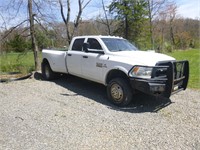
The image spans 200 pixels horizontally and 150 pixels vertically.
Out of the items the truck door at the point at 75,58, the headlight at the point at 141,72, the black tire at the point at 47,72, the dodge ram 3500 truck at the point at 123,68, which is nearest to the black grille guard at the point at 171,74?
the dodge ram 3500 truck at the point at 123,68

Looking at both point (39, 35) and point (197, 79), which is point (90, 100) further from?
point (39, 35)

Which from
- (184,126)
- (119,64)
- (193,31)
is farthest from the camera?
(193,31)

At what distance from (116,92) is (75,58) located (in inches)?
84.0

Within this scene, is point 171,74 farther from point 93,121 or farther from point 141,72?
point 93,121

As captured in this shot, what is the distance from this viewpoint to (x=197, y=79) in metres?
8.37

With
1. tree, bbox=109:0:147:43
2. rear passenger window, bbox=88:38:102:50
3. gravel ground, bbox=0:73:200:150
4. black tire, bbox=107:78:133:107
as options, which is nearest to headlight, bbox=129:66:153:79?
black tire, bbox=107:78:133:107

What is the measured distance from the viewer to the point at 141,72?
4891 mm

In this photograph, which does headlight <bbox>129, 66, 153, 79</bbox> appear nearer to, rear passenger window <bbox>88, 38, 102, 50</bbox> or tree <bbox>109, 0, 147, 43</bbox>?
rear passenger window <bbox>88, 38, 102, 50</bbox>

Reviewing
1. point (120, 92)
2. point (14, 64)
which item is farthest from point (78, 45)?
point (14, 64)

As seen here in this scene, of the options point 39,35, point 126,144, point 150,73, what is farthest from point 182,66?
point 39,35

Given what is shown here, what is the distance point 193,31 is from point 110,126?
135 ft

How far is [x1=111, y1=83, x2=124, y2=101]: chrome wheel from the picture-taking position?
5322 mm

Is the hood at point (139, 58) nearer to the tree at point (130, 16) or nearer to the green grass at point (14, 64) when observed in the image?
the green grass at point (14, 64)

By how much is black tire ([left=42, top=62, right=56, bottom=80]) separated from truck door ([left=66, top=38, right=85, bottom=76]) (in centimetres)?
144
